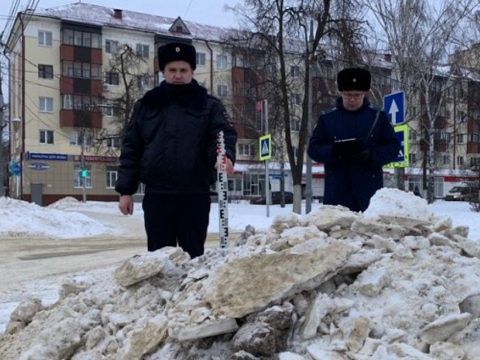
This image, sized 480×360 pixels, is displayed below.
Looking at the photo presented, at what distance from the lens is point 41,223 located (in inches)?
595

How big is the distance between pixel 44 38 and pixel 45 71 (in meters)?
2.30

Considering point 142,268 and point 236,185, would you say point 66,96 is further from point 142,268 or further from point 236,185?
point 142,268

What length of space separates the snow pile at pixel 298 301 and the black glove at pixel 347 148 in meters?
0.57

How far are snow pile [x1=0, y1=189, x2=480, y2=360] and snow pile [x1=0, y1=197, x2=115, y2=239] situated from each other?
38.5 ft

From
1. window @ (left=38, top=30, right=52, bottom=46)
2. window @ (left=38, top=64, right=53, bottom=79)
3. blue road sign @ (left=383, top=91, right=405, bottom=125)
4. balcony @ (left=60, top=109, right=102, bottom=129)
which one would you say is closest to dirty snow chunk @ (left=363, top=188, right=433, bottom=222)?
blue road sign @ (left=383, top=91, right=405, bottom=125)

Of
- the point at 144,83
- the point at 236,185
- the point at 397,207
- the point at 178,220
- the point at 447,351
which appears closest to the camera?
the point at 447,351

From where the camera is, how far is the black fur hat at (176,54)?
3.53 m

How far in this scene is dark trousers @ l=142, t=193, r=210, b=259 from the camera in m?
3.49

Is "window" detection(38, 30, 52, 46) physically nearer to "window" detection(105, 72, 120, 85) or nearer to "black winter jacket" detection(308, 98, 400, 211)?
"window" detection(105, 72, 120, 85)

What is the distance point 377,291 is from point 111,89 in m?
41.7

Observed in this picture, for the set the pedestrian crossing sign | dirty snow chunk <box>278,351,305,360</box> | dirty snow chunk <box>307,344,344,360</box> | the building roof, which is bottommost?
dirty snow chunk <box>278,351,305,360</box>

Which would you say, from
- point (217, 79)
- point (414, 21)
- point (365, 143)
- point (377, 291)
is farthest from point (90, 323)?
point (217, 79)

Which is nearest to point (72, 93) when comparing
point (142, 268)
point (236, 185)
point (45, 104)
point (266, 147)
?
point (45, 104)

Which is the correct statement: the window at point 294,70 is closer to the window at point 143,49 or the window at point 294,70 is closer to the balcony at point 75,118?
the balcony at point 75,118
